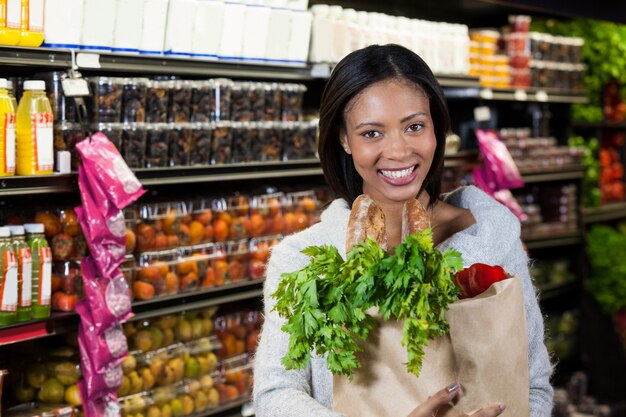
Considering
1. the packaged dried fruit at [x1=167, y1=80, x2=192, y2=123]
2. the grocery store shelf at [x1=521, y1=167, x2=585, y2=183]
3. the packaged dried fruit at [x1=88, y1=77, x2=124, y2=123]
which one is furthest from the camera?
the grocery store shelf at [x1=521, y1=167, x2=585, y2=183]

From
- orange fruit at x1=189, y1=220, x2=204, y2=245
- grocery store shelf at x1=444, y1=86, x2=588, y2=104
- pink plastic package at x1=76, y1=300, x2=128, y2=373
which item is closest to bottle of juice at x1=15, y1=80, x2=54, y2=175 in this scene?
pink plastic package at x1=76, y1=300, x2=128, y2=373

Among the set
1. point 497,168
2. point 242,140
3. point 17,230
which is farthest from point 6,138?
point 497,168

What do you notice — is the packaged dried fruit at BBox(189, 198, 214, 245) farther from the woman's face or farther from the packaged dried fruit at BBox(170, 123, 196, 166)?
the woman's face

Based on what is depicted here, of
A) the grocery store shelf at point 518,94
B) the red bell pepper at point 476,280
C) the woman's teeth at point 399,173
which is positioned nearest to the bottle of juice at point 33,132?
the woman's teeth at point 399,173

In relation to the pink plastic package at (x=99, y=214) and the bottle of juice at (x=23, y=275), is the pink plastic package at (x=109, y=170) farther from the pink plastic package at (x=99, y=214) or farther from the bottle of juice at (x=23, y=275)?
the bottle of juice at (x=23, y=275)

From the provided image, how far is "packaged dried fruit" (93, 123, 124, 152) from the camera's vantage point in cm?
344

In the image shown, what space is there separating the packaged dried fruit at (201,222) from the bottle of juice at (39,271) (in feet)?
2.92

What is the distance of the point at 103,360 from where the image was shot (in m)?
3.34

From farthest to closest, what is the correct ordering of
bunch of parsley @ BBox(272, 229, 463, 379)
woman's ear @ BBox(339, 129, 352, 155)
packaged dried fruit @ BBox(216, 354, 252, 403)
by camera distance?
packaged dried fruit @ BBox(216, 354, 252, 403) < woman's ear @ BBox(339, 129, 352, 155) < bunch of parsley @ BBox(272, 229, 463, 379)

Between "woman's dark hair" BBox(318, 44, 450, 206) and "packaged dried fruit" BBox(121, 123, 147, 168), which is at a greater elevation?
"woman's dark hair" BBox(318, 44, 450, 206)

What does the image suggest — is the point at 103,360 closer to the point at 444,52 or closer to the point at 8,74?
the point at 8,74

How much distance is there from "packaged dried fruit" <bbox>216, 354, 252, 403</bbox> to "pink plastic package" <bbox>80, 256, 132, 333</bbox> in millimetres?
926

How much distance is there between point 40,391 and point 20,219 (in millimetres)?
668

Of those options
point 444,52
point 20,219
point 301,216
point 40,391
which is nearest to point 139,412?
point 40,391
